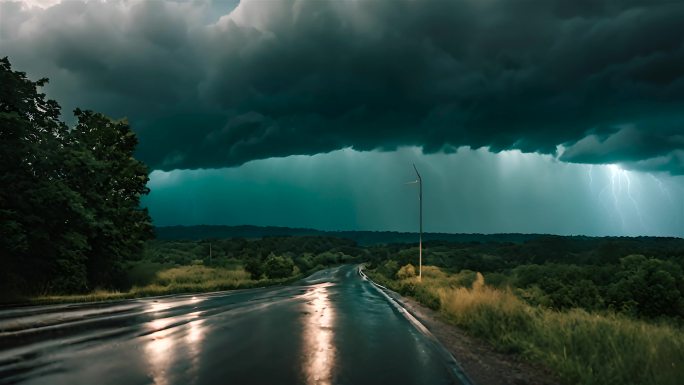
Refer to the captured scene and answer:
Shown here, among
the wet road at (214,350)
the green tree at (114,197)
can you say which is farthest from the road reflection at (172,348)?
the green tree at (114,197)


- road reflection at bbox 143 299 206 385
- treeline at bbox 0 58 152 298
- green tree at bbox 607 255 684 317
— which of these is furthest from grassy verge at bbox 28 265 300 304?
green tree at bbox 607 255 684 317

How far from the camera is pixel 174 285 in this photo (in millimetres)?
34250

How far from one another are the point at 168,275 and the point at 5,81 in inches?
885

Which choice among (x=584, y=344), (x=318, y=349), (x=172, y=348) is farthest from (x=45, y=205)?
(x=584, y=344)

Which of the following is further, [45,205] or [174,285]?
[174,285]

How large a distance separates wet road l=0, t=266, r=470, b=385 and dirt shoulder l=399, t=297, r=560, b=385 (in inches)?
15.2

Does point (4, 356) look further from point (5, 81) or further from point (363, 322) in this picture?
point (5, 81)

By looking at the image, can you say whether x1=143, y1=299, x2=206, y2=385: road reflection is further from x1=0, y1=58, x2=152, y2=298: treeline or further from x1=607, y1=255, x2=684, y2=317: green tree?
x1=607, y1=255, x2=684, y2=317: green tree

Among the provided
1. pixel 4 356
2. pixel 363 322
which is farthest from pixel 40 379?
pixel 363 322

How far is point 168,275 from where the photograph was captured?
132 feet

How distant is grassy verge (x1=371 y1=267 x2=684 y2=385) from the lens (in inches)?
272

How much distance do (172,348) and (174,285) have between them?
88.8ft

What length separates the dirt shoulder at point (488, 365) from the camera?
7328 mm

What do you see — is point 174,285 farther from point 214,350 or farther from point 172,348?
point 214,350
